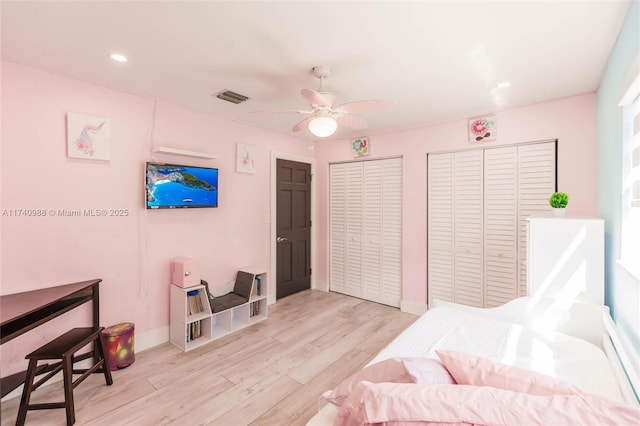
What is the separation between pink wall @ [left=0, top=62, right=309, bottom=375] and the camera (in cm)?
214

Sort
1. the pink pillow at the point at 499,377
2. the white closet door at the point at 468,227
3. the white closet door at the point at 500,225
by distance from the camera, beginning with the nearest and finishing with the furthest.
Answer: the pink pillow at the point at 499,377, the white closet door at the point at 500,225, the white closet door at the point at 468,227

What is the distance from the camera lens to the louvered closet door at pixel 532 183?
2.91m

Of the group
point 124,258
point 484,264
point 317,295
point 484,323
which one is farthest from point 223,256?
point 484,264

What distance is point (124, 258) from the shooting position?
2.71 m

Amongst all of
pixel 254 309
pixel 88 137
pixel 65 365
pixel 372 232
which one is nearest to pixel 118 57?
pixel 88 137

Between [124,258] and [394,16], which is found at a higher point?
[394,16]

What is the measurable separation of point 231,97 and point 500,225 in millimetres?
3179

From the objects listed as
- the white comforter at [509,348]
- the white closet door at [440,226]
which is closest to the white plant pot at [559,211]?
the white comforter at [509,348]

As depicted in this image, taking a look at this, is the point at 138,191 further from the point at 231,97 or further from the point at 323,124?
the point at 323,124

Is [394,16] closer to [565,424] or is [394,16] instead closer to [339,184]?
[565,424]

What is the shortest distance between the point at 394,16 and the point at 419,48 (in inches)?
16.2

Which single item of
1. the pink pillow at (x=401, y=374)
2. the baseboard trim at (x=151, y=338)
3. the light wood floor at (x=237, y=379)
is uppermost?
the pink pillow at (x=401, y=374)

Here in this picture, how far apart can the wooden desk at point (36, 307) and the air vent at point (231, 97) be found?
6.53 ft

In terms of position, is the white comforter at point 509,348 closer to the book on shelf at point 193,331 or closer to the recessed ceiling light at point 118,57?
the book on shelf at point 193,331
